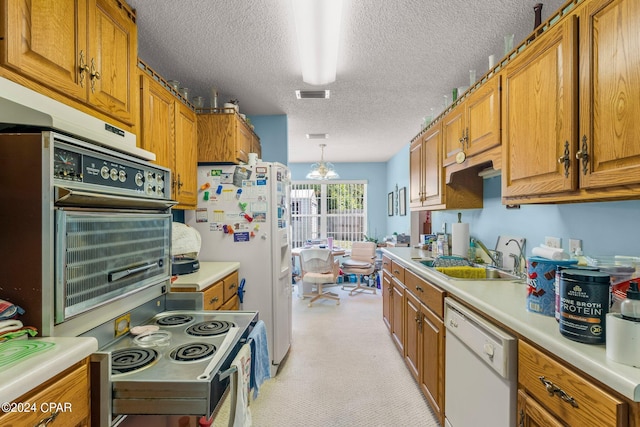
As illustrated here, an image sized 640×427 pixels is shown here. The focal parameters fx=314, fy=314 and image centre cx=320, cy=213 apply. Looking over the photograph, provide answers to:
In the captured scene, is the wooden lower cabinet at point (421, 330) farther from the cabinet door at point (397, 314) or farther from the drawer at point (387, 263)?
the drawer at point (387, 263)

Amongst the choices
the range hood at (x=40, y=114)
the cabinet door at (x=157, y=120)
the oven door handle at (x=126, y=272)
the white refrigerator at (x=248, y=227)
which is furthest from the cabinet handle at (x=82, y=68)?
the white refrigerator at (x=248, y=227)

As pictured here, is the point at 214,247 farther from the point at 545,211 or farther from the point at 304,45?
the point at 545,211

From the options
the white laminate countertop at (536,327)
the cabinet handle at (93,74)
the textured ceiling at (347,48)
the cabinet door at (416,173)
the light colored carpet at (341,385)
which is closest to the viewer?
the white laminate countertop at (536,327)

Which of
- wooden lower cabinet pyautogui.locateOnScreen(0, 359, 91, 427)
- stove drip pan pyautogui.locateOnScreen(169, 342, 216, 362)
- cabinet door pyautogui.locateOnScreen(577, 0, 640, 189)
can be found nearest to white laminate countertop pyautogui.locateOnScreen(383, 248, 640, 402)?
cabinet door pyautogui.locateOnScreen(577, 0, 640, 189)

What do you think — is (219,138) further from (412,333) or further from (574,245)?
(574,245)

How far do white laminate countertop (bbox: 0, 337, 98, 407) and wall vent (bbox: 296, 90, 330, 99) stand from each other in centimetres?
245

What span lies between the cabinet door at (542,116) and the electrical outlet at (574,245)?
0.42 meters

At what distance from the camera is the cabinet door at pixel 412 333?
7.34 ft

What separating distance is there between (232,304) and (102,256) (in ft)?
4.84

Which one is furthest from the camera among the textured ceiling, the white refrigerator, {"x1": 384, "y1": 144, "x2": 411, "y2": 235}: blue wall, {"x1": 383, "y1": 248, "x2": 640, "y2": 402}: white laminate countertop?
{"x1": 384, "y1": 144, "x2": 411, "y2": 235}: blue wall

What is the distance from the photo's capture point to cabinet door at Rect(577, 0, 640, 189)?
3.24 ft

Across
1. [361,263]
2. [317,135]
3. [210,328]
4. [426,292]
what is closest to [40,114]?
[210,328]

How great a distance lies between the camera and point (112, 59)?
1509 millimetres

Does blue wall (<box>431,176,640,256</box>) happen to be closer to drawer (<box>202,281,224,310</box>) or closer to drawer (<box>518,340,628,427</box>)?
drawer (<box>518,340,628,427</box>)
